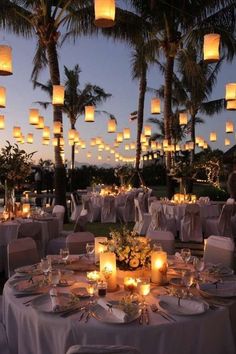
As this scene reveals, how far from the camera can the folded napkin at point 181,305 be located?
2.52 metres

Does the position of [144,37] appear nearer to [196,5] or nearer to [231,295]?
[196,5]

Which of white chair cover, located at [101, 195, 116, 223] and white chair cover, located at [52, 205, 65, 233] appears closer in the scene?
white chair cover, located at [52, 205, 65, 233]

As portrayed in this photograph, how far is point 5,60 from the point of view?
5.59m

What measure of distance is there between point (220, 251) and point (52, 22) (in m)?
8.16

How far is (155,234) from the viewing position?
15.0 feet

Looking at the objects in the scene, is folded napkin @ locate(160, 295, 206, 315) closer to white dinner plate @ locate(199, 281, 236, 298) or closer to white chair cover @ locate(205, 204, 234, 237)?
white dinner plate @ locate(199, 281, 236, 298)

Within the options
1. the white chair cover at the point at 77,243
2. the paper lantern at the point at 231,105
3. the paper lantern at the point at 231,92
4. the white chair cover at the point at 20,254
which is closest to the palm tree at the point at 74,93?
A: the paper lantern at the point at 231,105

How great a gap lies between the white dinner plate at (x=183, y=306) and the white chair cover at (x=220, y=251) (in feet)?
4.77

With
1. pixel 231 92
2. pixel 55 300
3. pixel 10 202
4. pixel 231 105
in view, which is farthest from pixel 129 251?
pixel 231 105

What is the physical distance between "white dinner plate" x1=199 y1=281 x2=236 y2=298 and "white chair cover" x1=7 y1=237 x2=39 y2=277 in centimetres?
192

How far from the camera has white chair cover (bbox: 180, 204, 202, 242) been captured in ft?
29.0

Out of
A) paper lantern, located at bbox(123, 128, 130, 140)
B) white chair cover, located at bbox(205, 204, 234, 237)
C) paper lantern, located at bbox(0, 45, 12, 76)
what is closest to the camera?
paper lantern, located at bbox(0, 45, 12, 76)

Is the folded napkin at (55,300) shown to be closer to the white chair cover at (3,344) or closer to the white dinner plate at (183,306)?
the white chair cover at (3,344)

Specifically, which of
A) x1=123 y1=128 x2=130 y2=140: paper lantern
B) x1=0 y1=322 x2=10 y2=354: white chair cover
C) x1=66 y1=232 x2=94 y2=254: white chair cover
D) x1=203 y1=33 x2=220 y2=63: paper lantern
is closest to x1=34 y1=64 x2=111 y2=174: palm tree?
x1=123 y1=128 x2=130 y2=140: paper lantern
